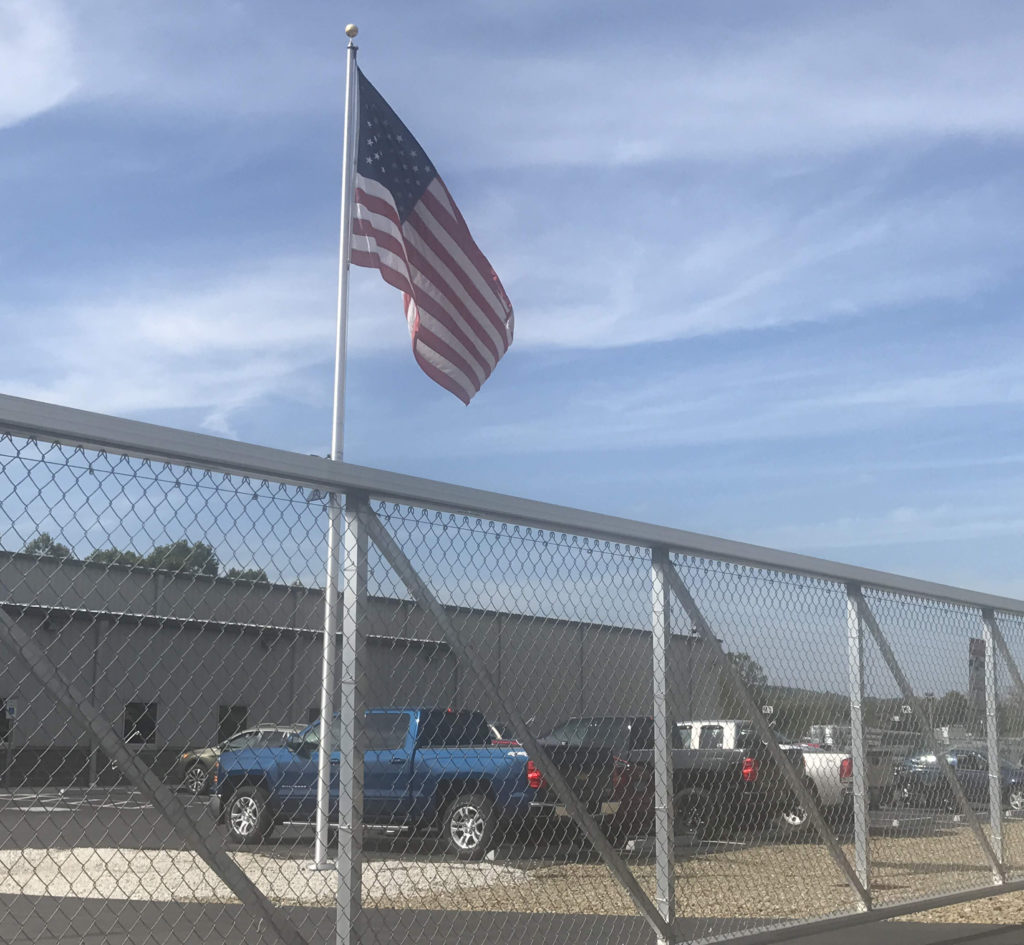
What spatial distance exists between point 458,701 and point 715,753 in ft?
9.52

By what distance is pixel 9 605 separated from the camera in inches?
140

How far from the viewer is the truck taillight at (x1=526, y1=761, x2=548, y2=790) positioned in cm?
520

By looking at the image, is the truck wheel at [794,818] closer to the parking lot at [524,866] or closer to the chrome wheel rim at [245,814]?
the parking lot at [524,866]

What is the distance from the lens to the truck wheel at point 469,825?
18.4ft

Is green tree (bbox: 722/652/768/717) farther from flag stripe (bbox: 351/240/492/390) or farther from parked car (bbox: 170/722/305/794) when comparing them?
flag stripe (bbox: 351/240/492/390)

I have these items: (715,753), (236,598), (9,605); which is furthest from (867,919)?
(9,605)

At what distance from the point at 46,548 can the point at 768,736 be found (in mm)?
4032

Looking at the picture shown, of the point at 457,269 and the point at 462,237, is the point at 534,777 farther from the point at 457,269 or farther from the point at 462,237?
the point at 462,237

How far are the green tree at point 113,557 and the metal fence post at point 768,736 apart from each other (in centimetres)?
287

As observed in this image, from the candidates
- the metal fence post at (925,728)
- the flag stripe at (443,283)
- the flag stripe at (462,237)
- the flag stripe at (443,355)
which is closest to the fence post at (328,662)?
the metal fence post at (925,728)

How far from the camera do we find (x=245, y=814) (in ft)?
15.1

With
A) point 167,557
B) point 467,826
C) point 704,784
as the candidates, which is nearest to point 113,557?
point 167,557

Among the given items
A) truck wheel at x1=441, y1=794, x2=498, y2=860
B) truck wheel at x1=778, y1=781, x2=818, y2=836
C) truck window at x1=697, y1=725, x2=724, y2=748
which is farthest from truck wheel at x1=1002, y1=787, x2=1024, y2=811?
truck wheel at x1=441, y1=794, x2=498, y2=860

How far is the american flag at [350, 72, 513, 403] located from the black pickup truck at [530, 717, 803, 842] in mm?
4697
